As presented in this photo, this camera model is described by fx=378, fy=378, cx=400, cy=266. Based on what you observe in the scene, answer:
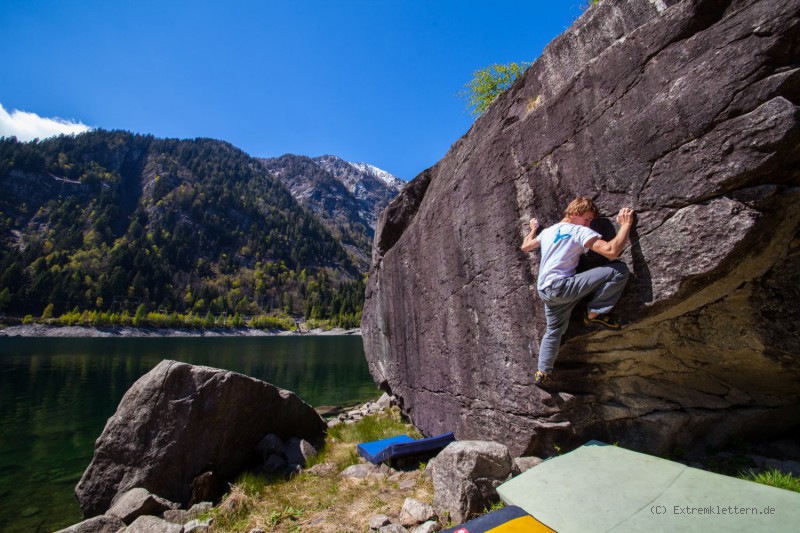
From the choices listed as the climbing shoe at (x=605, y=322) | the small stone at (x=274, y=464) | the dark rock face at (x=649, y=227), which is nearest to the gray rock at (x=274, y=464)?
the small stone at (x=274, y=464)

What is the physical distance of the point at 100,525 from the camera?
7.46 metres

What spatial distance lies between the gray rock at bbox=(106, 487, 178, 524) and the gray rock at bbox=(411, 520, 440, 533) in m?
6.50

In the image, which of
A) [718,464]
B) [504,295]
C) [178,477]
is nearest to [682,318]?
[718,464]

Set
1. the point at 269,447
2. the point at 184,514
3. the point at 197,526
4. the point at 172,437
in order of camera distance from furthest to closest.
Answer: the point at 269,447
the point at 172,437
the point at 184,514
the point at 197,526

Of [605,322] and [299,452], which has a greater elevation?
[605,322]

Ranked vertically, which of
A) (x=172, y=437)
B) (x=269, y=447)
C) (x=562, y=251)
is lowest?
(x=269, y=447)

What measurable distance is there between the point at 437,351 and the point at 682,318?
5.46m

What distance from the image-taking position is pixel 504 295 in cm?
721

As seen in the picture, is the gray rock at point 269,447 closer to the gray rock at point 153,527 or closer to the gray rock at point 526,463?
the gray rock at point 153,527

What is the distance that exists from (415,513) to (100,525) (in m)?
6.56

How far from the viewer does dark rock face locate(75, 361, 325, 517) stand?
9281 millimetres

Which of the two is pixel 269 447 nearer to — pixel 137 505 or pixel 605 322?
pixel 137 505

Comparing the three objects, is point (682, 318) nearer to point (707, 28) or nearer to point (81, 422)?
point (707, 28)

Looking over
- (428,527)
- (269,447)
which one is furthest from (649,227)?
(269,447)
